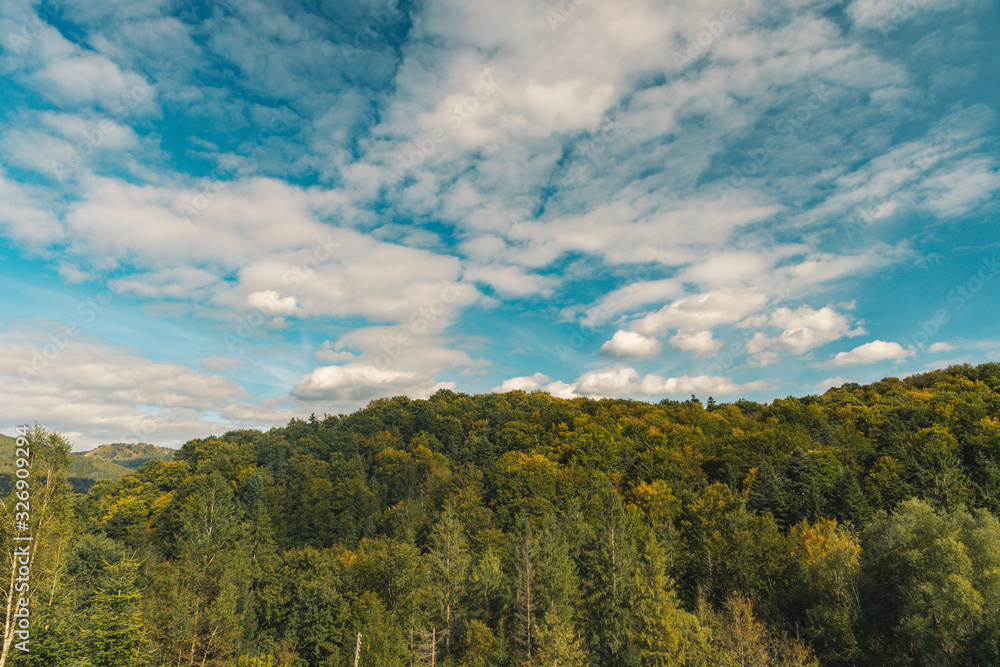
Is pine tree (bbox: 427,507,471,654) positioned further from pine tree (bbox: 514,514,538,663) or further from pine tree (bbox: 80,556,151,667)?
pine tree (bbox: 80,556,151,667)

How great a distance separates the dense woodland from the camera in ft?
113

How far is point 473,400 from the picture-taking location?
174m

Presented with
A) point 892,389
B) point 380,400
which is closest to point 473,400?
point 380,400

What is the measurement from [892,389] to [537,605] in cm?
12135

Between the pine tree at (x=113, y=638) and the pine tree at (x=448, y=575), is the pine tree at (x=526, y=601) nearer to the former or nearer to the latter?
the pine tree at (x=448, y=575)

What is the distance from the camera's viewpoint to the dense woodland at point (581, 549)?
113 feet

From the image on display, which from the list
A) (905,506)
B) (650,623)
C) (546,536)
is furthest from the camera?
(546,536)

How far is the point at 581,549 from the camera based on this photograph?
54656 millimetres

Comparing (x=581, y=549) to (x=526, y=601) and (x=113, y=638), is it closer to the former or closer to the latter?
(x=526, y=601)

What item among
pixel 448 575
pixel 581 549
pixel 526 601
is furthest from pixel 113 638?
pixel 581 549

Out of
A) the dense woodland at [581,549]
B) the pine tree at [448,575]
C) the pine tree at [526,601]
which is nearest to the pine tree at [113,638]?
the dense woodland at [581,549]

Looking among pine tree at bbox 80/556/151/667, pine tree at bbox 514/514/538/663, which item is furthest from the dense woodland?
pine tree at bbox 514/514/538/663

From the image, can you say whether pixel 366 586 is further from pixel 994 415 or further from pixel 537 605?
pixel 994 415

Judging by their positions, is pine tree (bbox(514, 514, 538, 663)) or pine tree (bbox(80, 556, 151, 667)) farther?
pine tree (bbox(514, 514, 538, 663))
